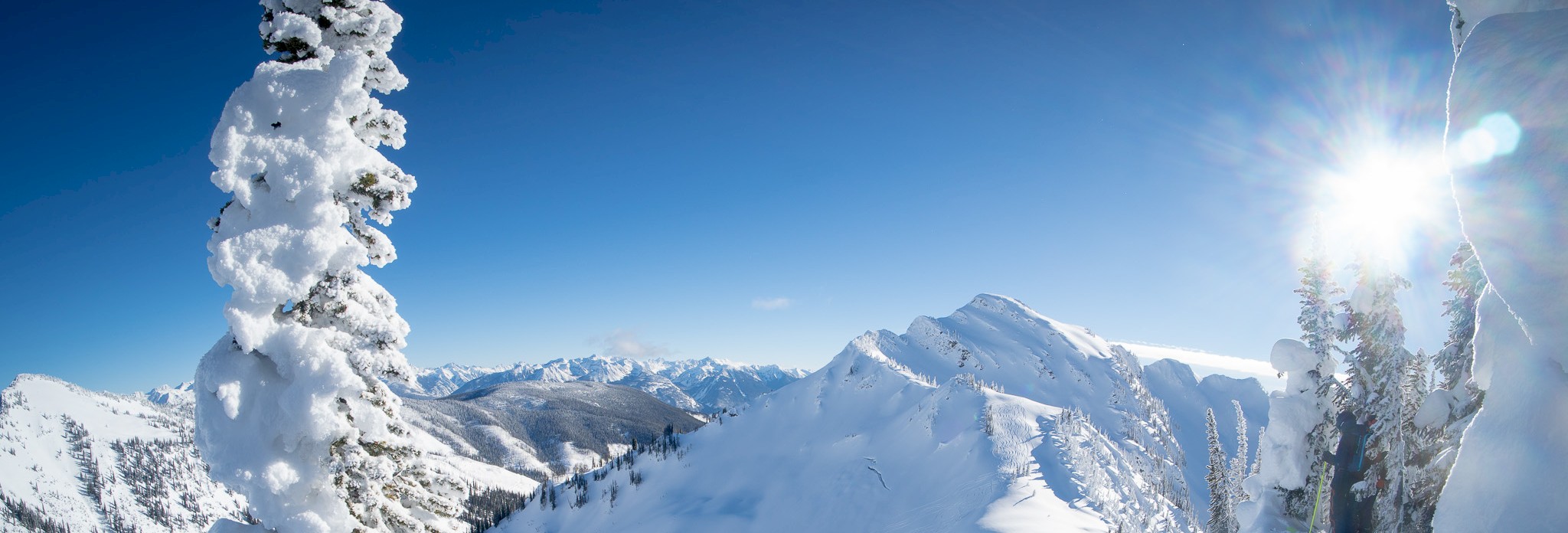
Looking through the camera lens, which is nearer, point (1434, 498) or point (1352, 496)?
point (1434, 498)

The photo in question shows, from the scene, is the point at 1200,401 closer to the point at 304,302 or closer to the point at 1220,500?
the point at 1220,500

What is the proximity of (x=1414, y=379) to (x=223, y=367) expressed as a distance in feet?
80.9

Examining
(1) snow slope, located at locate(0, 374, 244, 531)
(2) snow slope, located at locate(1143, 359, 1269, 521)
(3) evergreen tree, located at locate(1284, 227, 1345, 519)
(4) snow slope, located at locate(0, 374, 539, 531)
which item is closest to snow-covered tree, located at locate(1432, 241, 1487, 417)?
(3) evergreen tree, located at locate(1284, 227, 1345, 519)

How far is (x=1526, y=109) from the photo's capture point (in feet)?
9.19

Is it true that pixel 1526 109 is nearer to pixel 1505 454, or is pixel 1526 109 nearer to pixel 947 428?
pixel 1505 454

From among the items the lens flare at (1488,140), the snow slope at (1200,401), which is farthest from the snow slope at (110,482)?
the lens flare at (1488,140)

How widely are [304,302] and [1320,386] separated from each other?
70.9 ft

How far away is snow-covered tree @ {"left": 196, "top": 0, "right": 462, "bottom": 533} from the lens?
23.7 feet

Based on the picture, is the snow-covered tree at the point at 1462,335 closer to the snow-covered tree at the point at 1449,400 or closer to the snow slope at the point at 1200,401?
the snow-covered tree at the point at 1449,400

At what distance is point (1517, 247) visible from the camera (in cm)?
295

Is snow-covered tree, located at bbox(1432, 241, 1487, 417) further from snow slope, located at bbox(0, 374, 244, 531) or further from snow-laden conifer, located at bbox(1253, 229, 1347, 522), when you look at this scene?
snow slope, located at bbox(0, 374, 244, 531)

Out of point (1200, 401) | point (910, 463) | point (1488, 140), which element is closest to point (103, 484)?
point (910, 463)

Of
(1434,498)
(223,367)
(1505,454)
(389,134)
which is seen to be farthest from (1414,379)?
(223,367)

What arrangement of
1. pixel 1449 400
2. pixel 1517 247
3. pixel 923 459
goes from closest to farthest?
pixel 1517 247, pixel 1449 400, pixel 923 459
